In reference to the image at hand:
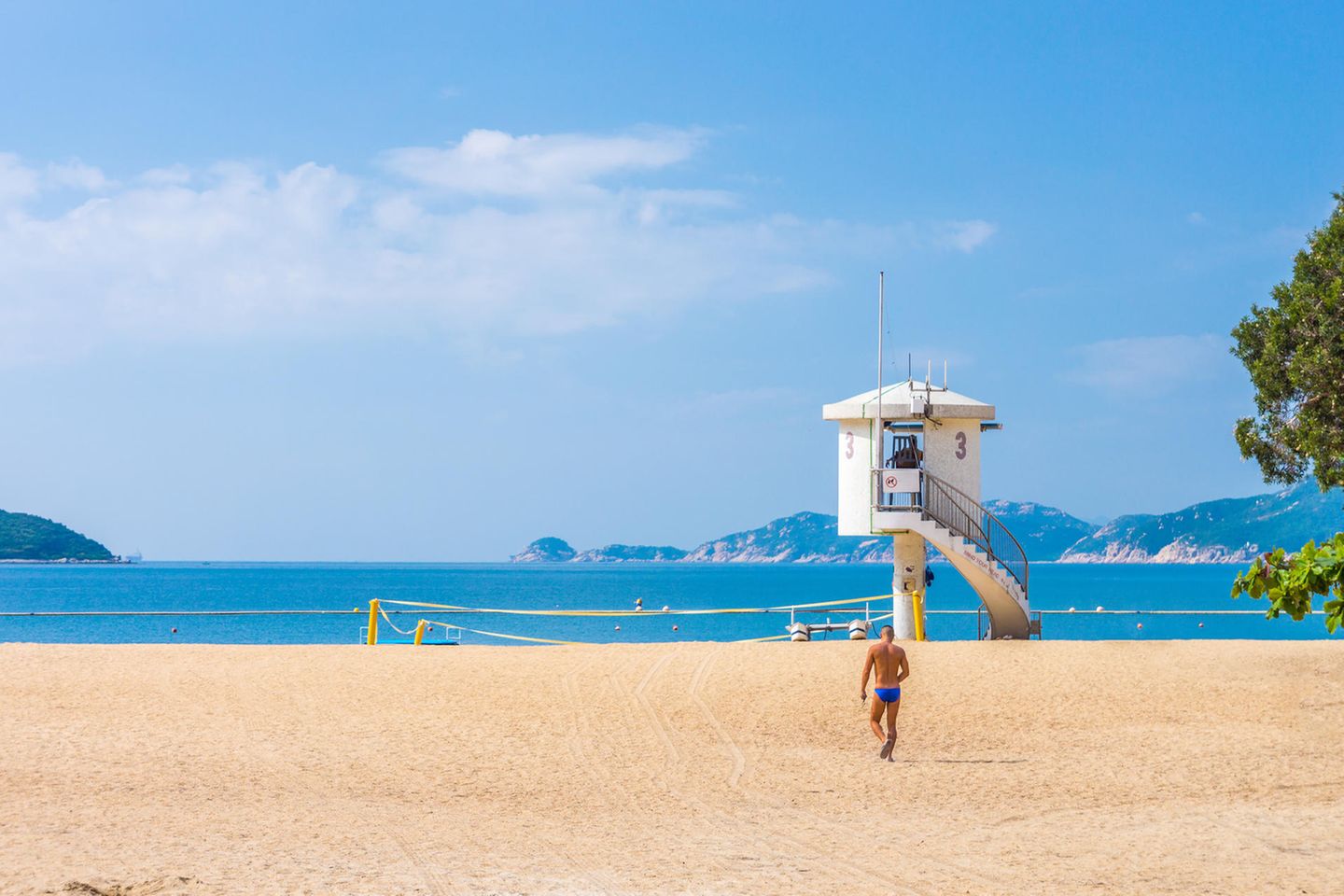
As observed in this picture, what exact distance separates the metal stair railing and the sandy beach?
9.38ft

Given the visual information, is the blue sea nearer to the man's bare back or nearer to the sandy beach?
the sandy beach

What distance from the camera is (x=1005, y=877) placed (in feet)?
33.9

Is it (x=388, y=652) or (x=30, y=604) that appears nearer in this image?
(x=388, y=652)

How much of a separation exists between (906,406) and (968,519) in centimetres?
234

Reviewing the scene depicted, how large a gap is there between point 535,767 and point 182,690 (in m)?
6.88

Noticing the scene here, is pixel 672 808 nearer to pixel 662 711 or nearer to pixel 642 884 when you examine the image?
pixel 642 884

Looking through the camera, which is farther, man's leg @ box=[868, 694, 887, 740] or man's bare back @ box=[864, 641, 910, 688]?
man's leg @ box=[868, 694, 887, 740]

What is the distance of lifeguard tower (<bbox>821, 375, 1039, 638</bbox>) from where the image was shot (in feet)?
80.1

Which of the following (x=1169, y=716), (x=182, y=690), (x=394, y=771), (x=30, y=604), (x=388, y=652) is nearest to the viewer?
(x=394, y=771)

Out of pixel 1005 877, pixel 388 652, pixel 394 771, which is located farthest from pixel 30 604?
pixel 1005 877

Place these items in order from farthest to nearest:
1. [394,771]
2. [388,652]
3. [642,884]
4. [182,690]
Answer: [388,652], [182,690], [394,771], [642,884]

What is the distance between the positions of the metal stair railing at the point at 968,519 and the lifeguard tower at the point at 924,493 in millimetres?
17

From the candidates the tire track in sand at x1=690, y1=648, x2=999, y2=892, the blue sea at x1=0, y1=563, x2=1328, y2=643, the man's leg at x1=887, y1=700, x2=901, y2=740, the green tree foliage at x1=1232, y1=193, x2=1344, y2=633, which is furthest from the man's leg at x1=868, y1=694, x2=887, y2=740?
the blue sea at x1=0, y1=563, x2=1328, y2=643

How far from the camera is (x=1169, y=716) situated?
18219 millimetres
